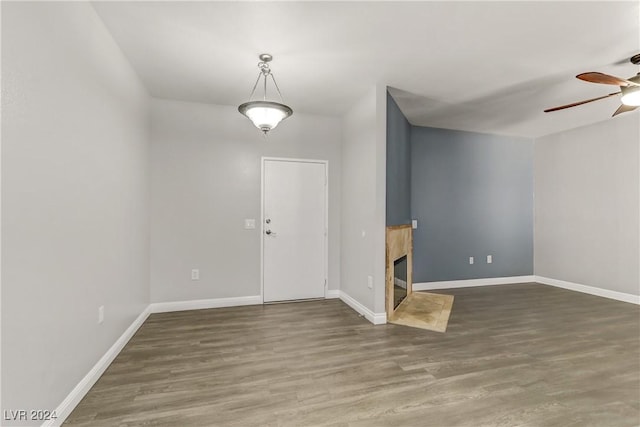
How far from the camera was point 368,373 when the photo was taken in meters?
2.47

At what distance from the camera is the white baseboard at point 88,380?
1846mm

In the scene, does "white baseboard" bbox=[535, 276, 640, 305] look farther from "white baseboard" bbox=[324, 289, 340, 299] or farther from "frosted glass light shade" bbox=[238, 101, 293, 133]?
"frosted glass light shade" bbox=[238, 101, 293, 133]

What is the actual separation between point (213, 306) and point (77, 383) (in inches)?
85.5

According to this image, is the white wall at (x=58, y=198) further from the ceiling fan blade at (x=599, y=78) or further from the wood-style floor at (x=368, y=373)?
the ceiling fan blade at (x=599, y=78)

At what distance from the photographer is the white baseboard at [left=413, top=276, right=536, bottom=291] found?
5.27 m

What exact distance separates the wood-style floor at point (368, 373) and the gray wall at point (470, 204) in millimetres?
1620

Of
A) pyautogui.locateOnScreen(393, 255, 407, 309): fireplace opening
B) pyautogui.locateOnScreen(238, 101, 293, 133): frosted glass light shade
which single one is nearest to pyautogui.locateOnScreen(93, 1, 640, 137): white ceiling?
pyautogui.locateOnScreen(238, 101, 293, 133): frosted glass light shade

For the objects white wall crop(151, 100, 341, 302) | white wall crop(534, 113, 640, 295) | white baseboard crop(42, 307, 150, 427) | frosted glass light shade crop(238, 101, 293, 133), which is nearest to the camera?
white baseboard crop(42, 307, 150, 427)

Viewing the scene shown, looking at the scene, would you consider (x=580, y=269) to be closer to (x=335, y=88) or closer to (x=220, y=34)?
(x=335, y=88)

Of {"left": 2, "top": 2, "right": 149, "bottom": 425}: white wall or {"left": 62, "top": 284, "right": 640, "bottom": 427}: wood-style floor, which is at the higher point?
{"left": 2, "top": 2, "right": 149, "bottom": 425}: white wall

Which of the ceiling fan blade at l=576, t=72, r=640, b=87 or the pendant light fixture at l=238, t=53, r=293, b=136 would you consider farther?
the pendant light fixture at l=238, t=53, r=293, b=136

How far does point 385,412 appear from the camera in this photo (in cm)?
199

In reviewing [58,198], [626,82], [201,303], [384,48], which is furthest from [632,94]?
[201,303]

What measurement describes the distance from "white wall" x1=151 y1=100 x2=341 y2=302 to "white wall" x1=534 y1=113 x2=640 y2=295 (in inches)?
183
